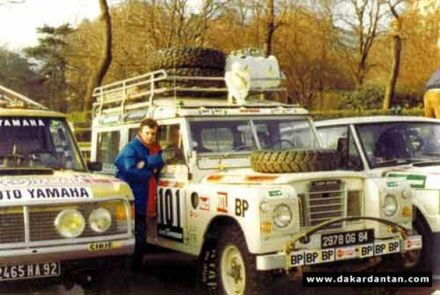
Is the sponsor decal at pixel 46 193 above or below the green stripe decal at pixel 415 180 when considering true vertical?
above

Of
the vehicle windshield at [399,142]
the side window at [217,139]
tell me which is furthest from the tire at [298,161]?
the vehicle windshield at [399,142]

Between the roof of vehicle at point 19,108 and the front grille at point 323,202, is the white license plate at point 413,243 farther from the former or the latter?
the roof of vehicle at point 19,108

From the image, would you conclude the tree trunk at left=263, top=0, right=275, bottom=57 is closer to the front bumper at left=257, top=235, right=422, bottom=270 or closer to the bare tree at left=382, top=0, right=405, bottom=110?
the bare tree at left=382, top=0, right=405, bottom=110

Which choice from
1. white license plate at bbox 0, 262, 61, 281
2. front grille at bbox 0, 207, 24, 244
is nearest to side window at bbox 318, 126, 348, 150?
white license plate at bbox 0, 262, 61, 281

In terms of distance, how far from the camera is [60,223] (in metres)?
5.64

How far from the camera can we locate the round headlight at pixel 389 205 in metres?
6.47

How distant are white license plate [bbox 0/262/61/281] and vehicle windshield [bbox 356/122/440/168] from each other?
4013 millimetres

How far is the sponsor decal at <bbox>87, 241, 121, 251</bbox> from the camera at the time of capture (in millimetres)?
5715

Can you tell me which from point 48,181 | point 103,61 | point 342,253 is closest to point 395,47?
point 103,61

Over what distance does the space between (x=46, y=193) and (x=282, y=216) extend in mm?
1977

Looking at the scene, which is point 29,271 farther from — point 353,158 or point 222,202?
point 353,158

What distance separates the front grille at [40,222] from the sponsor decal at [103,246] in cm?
8

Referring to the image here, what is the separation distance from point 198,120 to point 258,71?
169 centimetres

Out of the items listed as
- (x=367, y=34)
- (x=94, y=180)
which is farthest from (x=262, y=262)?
(x=367, y=34)
